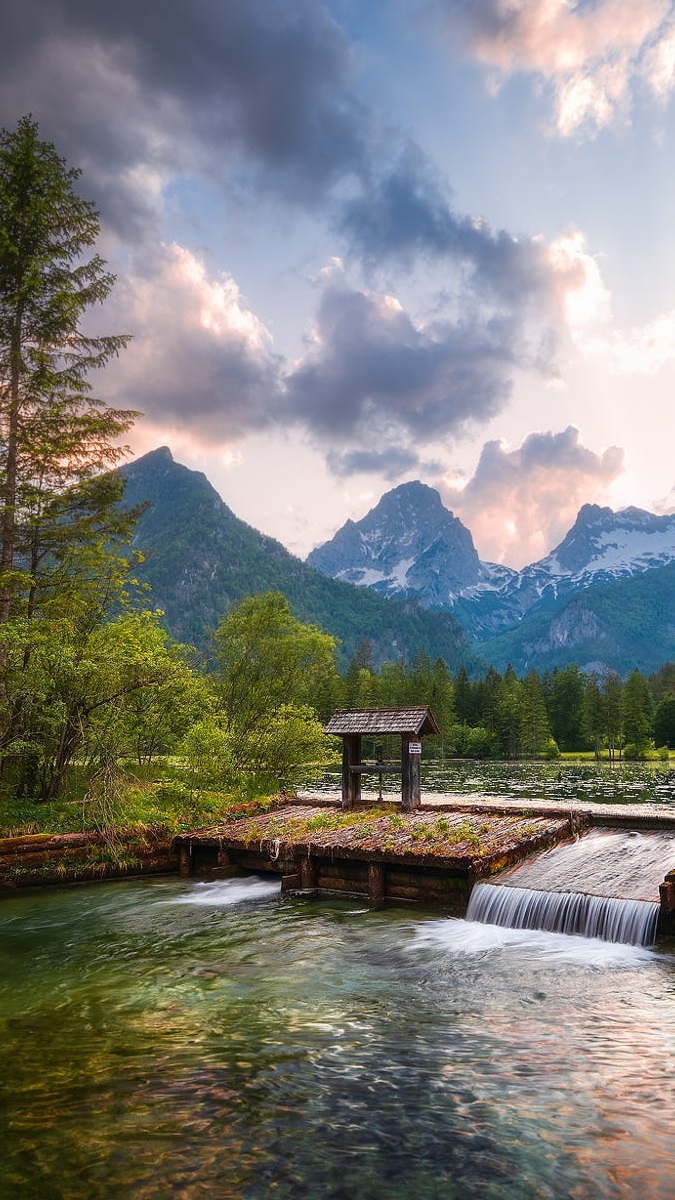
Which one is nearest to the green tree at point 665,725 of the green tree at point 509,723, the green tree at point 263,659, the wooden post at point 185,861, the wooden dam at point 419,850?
the green tree at point 509,723

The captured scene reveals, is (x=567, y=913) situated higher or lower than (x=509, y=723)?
higher

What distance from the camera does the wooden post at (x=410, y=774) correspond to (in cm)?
2312

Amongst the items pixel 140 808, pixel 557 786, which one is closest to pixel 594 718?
pixel 557 786

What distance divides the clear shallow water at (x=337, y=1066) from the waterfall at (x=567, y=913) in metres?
0.42

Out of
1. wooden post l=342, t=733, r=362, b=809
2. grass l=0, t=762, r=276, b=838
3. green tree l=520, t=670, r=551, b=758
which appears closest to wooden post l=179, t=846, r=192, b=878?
grass l=0, t=762, r=276, b=838

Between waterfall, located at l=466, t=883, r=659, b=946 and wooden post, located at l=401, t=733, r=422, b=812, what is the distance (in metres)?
6.93

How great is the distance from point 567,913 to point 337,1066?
7918 millimetres

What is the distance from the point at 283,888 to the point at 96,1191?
518 inches

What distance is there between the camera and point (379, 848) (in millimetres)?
17672

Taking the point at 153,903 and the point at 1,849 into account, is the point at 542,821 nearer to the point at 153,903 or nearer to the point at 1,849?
the point at 153,903

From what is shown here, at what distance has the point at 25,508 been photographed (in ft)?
78.8

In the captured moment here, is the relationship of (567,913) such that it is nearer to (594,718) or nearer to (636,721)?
(636,721)

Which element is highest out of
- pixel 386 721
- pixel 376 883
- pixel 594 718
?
pixel 386 721

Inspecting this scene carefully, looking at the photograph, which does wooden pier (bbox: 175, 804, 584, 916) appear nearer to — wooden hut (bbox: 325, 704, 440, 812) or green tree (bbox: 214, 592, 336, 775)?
wooden hut (bbox: 325, 704, 440, 812)
